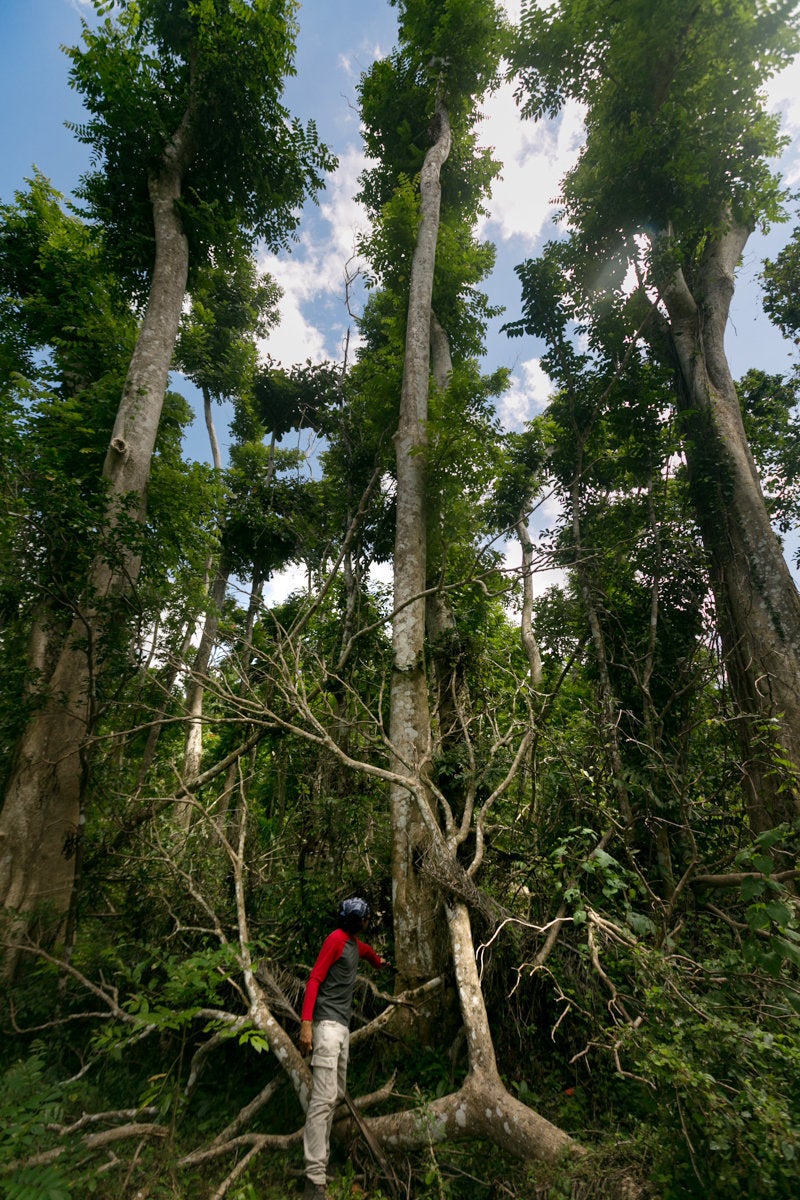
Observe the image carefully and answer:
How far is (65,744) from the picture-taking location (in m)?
5.89

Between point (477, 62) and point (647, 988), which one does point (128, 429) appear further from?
point (477, 62)

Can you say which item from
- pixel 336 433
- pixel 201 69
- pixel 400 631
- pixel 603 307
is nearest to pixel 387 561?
pixel 336 433

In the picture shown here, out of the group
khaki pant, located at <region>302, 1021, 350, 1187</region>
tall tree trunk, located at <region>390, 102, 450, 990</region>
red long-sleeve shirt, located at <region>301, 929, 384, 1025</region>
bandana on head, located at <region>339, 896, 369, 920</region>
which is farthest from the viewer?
tall tree trunk, located at <region>390, 102, 450, 990</region>

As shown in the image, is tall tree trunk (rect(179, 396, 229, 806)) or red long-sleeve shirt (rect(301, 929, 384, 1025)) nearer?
red long-sleeve shirt (rect(301, 929, 384, 1025))

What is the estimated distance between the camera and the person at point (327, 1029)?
303 centimetres

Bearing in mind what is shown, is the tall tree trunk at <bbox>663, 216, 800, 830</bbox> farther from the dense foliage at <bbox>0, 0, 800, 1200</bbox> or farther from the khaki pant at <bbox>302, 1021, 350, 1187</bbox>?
the khaki pant at <bbox>302, 1021, 350, 1187</bbox>

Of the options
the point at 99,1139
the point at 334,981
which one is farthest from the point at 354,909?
the point at 99,1139

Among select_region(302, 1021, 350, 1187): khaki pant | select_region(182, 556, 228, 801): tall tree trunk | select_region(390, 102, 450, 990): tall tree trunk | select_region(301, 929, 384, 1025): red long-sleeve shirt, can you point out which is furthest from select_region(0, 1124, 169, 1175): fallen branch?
select_region(182, 556, 228, 801): tall tree trunk

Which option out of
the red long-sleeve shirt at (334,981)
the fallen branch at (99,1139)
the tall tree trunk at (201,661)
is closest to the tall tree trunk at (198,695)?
the tall tree trunk at (201,661)

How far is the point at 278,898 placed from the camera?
5.37 m

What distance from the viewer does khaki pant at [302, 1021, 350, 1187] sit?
3.00 m

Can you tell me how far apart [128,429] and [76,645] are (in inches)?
134

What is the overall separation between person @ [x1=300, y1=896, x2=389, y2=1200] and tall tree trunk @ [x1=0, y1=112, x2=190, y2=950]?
303cm

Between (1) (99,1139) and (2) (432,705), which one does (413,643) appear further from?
(1) (99,1139)
